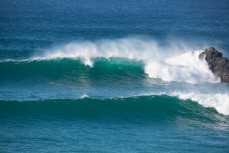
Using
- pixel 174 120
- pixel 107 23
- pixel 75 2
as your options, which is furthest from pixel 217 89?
pixel 75 2

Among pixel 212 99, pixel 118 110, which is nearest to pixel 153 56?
pixel 212 99

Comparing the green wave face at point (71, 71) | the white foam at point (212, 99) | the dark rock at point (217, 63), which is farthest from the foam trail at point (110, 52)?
the white foam at point (212, 99)

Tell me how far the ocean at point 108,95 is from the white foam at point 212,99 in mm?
58

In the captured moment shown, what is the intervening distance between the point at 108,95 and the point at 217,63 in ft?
32.6

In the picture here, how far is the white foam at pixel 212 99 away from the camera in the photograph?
30.1m

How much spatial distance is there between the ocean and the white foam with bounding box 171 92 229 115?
0.06 meters

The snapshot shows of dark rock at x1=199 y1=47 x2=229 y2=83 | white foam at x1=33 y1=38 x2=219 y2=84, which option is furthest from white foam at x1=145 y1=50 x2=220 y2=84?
dark rock at x1=199 y1=47 x2=229 y2=83

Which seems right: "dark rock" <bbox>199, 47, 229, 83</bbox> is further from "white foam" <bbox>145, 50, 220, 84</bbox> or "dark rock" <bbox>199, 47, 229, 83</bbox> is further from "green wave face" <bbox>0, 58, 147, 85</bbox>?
"green wave face" <bbox>0, 58, 147, 85</bbox>

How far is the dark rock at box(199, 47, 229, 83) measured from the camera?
3691cm

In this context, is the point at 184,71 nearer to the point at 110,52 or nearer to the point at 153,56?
the point at 153,56

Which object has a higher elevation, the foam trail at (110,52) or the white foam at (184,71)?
the foam trail at (110,52)

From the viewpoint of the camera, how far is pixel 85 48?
44.2m

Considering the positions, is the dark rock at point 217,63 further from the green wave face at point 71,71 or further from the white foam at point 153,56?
the green wave face at point 71,71

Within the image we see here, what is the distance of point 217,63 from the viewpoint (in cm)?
3803
